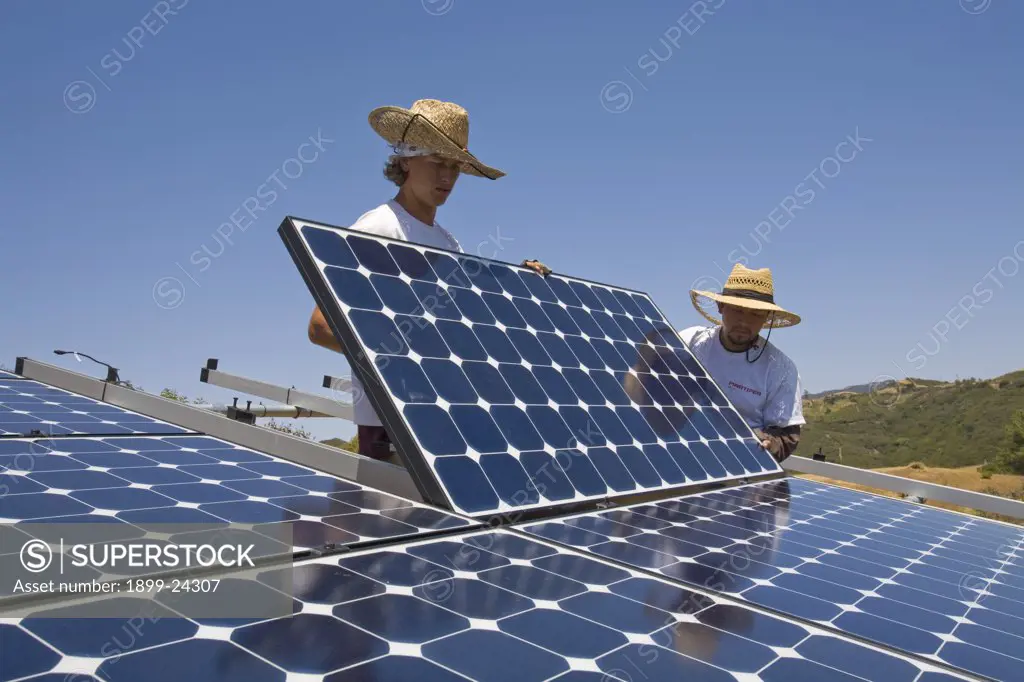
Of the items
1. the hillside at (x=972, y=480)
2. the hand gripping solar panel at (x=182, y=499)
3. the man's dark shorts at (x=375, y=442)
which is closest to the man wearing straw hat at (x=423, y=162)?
the man's dark shorts at (x=375, y=442)

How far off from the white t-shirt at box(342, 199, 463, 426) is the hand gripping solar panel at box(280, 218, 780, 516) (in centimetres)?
72

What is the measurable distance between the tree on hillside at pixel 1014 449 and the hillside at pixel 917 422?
2.19 meters

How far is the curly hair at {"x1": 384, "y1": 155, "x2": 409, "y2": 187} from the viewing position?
19.9 feet

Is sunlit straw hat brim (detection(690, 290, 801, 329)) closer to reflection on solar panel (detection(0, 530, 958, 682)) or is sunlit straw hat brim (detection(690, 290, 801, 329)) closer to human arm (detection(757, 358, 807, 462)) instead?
human arm (detection(757, 358, 807, 462))

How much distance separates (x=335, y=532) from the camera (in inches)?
105

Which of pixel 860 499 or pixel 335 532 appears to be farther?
pixel 860 499

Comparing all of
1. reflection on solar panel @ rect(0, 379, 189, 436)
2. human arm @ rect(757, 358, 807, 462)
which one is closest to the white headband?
reflection on solar panel @ rect(0, 379, 189, 436)

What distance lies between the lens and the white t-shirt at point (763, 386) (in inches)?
298

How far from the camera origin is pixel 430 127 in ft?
18.4

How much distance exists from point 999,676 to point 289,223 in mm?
3451

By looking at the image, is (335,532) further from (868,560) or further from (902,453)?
(902,453)

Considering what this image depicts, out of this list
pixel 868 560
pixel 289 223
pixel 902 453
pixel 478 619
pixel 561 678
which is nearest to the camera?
pixel 561 678

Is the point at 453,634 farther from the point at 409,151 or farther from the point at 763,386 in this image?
the point at 763,386

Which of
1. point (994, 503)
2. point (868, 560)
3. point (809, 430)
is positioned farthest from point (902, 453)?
point (868, 560)
